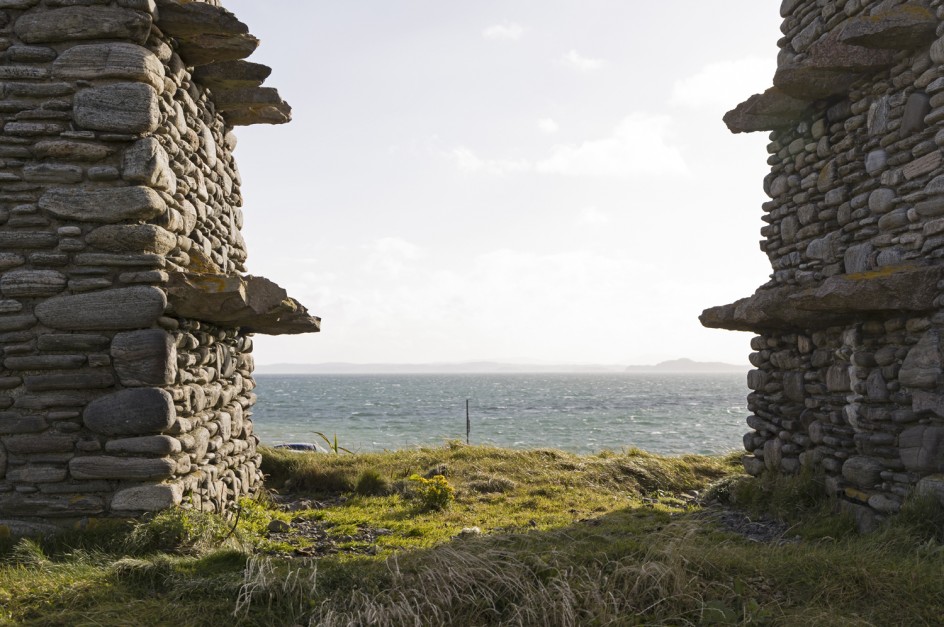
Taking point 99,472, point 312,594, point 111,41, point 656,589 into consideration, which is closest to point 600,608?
point 656,589

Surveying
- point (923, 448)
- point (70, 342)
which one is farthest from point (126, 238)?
point (923, 448)

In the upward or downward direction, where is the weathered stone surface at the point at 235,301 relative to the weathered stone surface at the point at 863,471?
upward

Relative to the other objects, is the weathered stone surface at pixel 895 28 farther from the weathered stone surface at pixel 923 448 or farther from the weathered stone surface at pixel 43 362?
the weathered stone surface at pixel 43 362

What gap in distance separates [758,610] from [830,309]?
3.31m

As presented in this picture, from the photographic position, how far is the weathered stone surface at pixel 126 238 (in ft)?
18.5

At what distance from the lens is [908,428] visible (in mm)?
5988

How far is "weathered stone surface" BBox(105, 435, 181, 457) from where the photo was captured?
5516mm

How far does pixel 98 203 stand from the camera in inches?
221

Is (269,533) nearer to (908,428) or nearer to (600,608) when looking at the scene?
(600,608)

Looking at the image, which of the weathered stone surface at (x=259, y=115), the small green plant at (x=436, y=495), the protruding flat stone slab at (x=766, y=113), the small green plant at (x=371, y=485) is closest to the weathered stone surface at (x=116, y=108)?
the weathered stone surface at (x=259, y=115)

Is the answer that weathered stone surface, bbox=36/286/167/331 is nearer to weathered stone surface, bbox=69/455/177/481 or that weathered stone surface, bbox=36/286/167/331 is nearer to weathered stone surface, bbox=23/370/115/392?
weathered stone surface, bbox=23/370/115/392

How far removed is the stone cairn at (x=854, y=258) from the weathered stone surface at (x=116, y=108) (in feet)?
20.1

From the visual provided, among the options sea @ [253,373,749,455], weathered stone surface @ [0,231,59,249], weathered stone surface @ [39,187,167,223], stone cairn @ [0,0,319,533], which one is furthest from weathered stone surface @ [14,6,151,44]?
sea @ [253,373,749,455]

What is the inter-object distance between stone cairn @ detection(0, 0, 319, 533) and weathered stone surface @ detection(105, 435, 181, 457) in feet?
0.04
